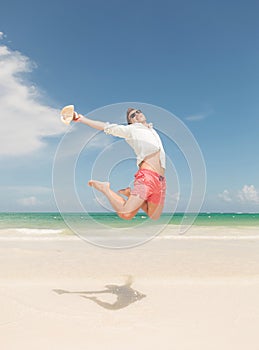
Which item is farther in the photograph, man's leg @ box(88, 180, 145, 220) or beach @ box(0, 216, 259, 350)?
beach @ box(0, 216, 259, 350)

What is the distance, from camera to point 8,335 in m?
4.82

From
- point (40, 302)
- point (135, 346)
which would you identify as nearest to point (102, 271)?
point (40, 302)

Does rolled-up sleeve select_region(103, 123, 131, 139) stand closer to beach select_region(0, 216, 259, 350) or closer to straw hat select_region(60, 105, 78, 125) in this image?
straw hat select_region(60, 105, 78, 125)

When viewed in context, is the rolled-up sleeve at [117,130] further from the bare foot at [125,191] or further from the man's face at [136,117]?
the bare foot at [125,191]

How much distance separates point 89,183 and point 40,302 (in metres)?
2.77

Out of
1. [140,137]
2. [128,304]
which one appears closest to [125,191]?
[140,137]

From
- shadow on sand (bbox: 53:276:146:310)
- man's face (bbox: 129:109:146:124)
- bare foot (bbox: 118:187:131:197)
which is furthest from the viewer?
shadow on sand (bbox: 53:276:146:310)

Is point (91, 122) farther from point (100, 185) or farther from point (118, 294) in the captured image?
point (118, 294)

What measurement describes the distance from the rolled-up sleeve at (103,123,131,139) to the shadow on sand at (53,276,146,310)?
10.00 feet

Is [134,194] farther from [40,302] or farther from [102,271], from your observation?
[102,271]

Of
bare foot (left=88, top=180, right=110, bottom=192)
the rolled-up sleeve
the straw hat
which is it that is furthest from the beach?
the straw hat

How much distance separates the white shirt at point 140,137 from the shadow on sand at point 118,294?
2761 mm

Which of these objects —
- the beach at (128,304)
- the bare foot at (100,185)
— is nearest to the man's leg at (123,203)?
the bare foot at (100,185)

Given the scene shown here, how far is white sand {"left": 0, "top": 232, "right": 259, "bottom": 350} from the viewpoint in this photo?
4742mm
